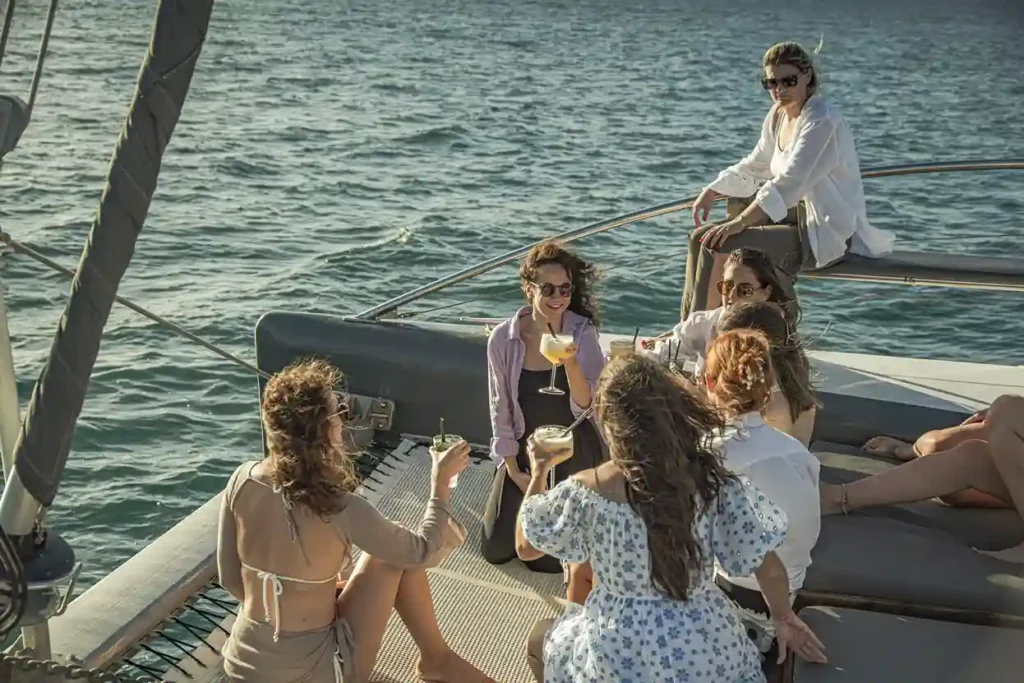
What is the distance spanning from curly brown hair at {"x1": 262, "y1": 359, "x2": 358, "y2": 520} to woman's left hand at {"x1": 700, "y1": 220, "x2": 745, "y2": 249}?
2.21 meters

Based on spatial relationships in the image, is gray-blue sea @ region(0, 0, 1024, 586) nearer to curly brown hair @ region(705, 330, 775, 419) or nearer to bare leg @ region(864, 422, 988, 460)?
bare leg @ region(864, 422, 988, 460)

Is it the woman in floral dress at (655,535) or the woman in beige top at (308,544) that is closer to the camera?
the woman in floral dress at (655,535)

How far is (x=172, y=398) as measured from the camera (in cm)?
856

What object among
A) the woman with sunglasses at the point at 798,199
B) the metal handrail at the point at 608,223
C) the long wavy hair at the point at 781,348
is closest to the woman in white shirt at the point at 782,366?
the long wavy hair at the point at 781,348

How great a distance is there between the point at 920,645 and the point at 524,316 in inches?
64.4

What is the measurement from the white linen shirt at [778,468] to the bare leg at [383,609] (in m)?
0.80

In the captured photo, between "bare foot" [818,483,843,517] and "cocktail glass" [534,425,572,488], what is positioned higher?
"cocktail glass" [534,425,572,488]

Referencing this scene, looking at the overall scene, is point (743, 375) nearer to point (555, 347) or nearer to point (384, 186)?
point (555, 347)

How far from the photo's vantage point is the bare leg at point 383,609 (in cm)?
302

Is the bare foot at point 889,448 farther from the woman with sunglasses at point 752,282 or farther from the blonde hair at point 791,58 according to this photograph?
the blonde hair at point 791,58

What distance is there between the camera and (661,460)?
2.44 meters

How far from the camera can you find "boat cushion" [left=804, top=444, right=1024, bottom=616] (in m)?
3.19

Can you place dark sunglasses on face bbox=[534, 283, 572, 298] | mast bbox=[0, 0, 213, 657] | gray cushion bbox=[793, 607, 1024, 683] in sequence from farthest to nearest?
dark sunglasses on face bbox=[534, 283, 572, 298] < gray cushion bbox=[793, 607, 1024, 683] < mast bbox=[0, 0, 213, 657]

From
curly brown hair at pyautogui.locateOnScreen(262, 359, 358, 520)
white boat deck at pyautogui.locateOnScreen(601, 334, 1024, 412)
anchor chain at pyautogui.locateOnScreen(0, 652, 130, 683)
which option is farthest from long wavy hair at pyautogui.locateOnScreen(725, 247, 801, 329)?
anchor chain at pyautogui.locateOnScreen(0, 652, 130, 683)
